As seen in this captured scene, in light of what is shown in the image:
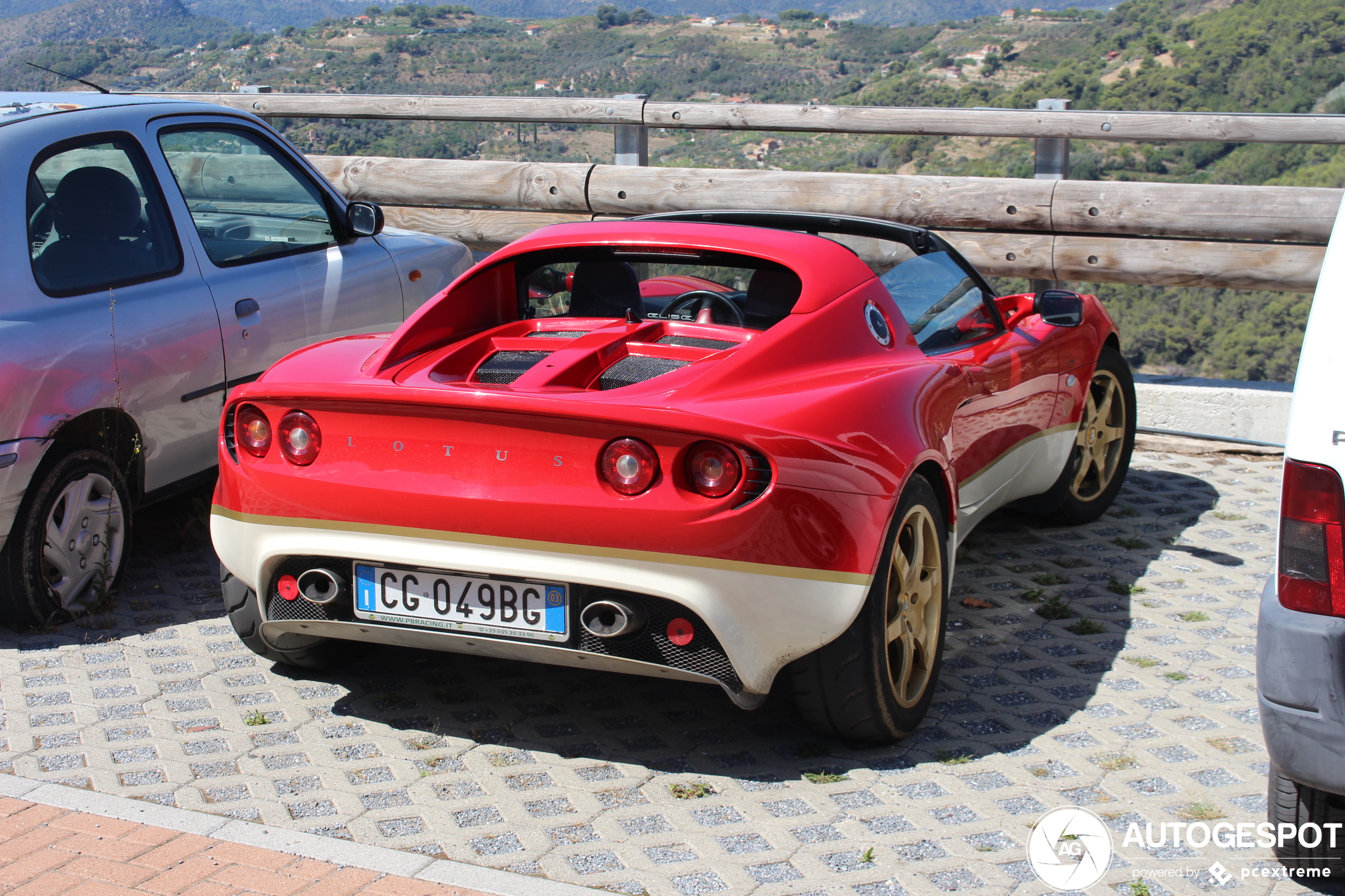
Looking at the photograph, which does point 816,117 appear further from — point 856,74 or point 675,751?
point 856,74

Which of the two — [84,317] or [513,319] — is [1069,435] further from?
[84,317]

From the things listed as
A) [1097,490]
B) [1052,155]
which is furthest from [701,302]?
[1052,155]

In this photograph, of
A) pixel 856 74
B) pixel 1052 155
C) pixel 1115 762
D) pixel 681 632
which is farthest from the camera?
pixel 856 74

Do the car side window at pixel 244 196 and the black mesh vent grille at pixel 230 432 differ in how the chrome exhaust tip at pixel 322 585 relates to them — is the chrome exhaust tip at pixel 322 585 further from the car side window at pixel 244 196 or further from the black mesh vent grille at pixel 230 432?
the car side window at pixel 244 196

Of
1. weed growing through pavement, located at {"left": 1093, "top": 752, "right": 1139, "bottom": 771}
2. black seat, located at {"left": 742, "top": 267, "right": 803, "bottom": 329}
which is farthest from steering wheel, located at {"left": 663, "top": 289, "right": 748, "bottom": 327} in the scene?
weed growing through pavement, located at {"left": 1093, "top": 752, "right": 1139, "bottom": 771}

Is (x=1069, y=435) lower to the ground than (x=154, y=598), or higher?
higher

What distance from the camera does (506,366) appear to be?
3.67 metres

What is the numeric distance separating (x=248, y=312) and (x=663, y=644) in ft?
8.80

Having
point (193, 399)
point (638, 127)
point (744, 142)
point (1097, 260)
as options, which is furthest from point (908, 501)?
point (744, 142)

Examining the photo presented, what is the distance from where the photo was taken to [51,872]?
9.46 ft

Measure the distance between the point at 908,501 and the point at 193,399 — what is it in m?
2.81

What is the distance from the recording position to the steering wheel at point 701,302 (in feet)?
13.7

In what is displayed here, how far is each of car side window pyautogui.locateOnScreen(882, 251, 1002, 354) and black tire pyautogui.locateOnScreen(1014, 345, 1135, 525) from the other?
1.06m

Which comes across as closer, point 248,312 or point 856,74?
point 248,312
